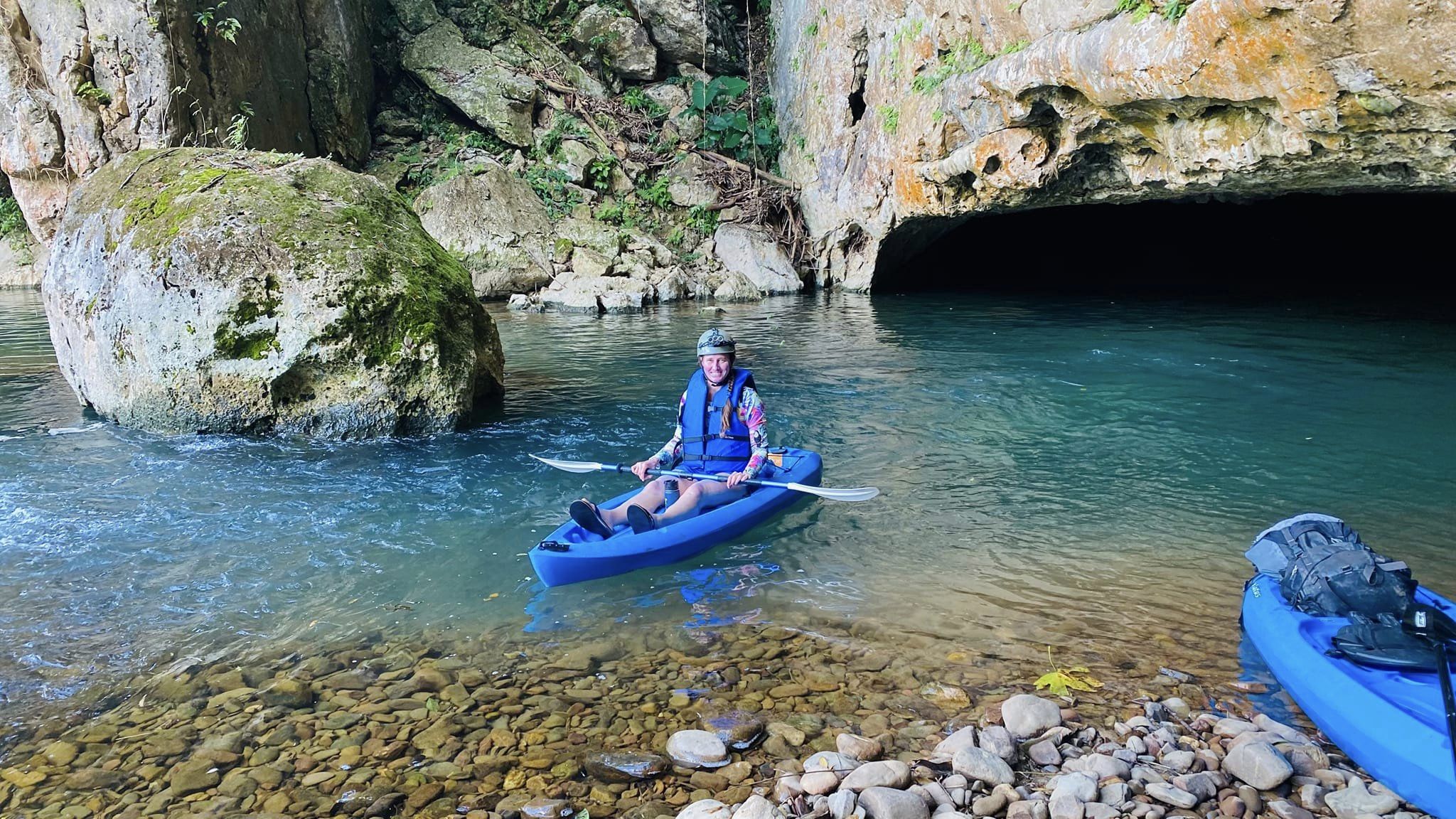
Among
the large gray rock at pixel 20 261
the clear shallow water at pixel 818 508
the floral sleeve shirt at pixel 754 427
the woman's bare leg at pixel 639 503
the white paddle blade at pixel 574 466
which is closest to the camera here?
the clear shallow water at pixel 818 508

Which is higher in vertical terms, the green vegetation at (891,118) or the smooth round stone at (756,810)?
the green vegetation at (891,118)

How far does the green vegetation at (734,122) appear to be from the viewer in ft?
69.1

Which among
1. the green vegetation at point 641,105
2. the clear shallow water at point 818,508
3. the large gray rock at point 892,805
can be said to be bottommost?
the large gray rock at point 892,805

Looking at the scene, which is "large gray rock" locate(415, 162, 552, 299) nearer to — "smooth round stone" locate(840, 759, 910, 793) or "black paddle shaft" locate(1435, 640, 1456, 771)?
"smooth round stone" locate(840, 759, 910, 793)

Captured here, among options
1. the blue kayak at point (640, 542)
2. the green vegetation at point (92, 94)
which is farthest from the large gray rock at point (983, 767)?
the green vegetation at point (92, 94)

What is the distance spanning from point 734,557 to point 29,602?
3788 mm

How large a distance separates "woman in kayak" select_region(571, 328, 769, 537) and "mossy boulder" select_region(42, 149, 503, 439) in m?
2.91

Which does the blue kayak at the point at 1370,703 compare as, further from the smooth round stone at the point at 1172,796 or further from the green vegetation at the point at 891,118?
the green vegetation at the point at 891,118

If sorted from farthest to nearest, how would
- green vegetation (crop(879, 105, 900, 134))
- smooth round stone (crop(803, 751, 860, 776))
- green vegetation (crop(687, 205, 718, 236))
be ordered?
green vegetation (crop(687, 205, 718, 236)) < green vegetation (crop(879, 105, 900, 134)) < smooth round stone (crop(803, 751, 860, 776))

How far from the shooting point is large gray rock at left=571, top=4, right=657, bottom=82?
2241cm

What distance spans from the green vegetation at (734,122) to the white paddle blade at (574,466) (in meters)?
15.4

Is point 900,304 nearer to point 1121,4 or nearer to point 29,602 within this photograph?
point 1121,4

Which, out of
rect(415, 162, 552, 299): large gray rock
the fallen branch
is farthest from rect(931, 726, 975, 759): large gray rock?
the fallen branch

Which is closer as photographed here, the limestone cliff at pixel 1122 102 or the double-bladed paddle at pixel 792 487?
the double-bladed paddle at pixel 792 487
